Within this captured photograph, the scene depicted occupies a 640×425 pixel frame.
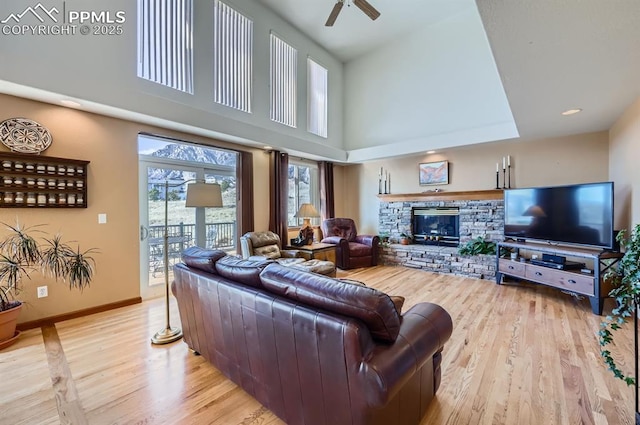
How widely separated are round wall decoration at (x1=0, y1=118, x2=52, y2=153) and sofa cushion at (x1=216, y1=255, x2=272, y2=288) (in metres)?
2.66

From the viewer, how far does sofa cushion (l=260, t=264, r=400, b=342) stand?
48.4 inches

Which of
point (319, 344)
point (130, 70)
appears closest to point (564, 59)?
point (319, 344)

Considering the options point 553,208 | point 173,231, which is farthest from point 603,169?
point 173,231

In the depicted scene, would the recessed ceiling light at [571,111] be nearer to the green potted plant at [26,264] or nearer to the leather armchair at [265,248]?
the leather armchair at [265,248]

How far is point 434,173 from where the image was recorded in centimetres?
589

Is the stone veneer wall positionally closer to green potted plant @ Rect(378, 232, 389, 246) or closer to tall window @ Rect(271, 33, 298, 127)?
green potted plant @ Rect(378, 232, 389, 246)

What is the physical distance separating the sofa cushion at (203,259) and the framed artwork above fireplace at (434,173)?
502 cm

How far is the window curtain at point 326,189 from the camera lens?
661 cm

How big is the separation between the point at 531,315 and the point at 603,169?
293 centimetres

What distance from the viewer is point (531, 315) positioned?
3.22 m

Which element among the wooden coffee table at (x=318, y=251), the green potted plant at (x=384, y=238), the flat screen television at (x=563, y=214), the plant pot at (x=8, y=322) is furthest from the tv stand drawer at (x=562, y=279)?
the plant pot at (x=8, y=322)

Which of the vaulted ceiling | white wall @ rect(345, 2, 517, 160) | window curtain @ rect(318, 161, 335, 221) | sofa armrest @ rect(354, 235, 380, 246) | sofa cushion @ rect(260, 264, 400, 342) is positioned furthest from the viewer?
window curtain @ rect(318, 161, 335, 221)

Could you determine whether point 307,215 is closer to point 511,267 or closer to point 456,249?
point 456,249

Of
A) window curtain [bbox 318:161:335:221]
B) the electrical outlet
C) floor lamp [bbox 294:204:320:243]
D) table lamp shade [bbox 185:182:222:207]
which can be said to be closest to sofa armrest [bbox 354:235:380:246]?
window curtain [bbox 318:161:335:221]
